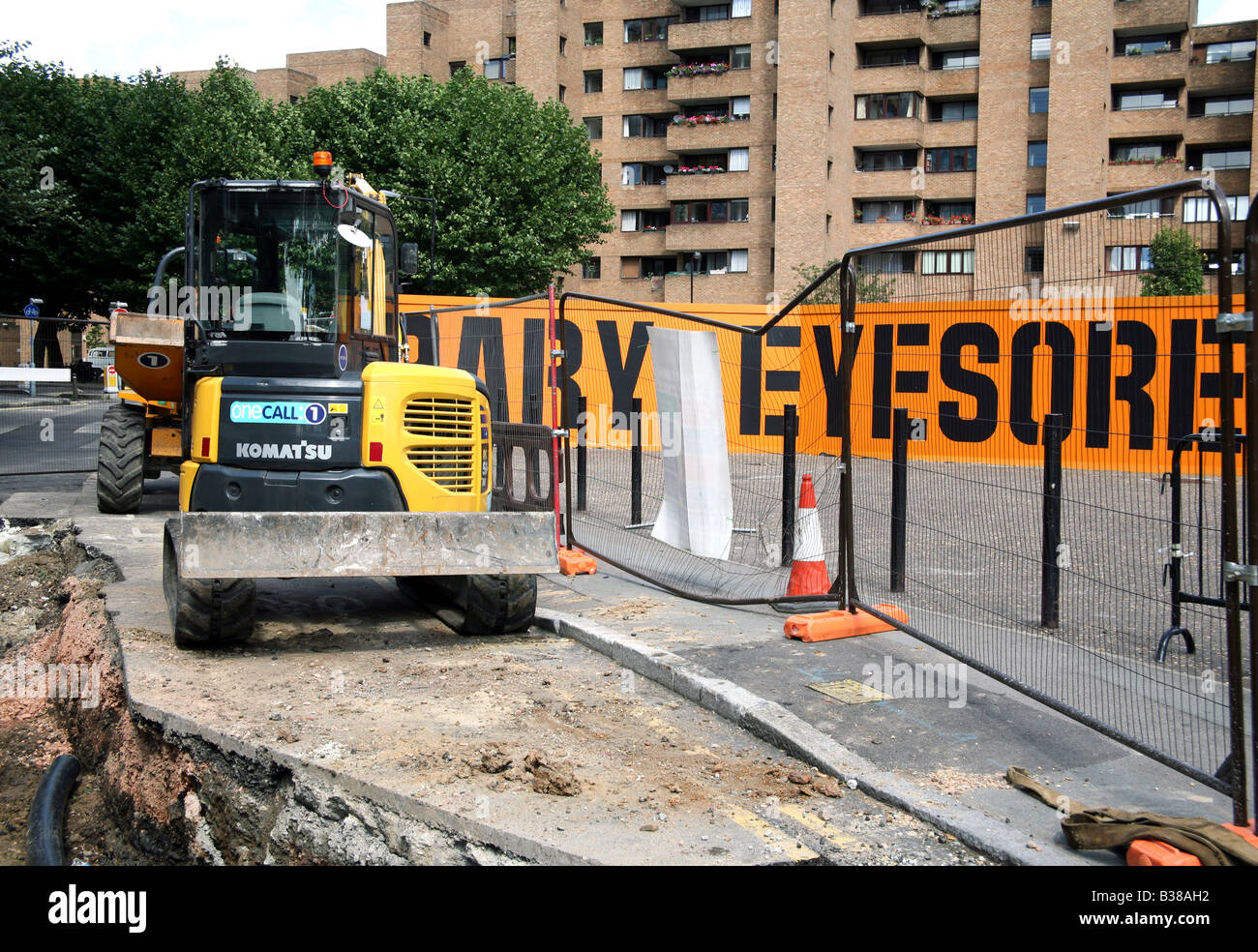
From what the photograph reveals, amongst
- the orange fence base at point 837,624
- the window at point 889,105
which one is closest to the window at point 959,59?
the window at point 889,105

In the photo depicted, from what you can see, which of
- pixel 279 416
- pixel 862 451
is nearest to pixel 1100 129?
pixel 862 451

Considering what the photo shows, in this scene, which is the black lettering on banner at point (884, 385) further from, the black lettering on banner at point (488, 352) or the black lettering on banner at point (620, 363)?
the black lettering on banner at point (620, 363)

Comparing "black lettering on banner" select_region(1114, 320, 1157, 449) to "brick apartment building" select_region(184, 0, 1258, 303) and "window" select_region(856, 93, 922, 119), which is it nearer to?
"brick apartment building" select_region(184, 0, 1258, 303)

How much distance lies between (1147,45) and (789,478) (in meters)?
51.9

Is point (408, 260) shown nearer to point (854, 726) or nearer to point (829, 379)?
point (829, 379)

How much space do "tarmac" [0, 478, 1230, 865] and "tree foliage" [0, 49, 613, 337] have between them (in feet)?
95.1

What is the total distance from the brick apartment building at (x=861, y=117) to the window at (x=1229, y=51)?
0.09m

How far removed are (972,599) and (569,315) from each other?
13.1 meters

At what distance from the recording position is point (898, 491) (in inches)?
319

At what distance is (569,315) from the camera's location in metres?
20.1

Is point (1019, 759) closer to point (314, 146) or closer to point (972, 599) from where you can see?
point (972, 599)

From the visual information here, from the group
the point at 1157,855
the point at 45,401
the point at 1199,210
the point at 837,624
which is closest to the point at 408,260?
the point at 837,624

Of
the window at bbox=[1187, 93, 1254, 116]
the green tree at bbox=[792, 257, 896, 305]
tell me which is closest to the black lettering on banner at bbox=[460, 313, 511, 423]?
the green tree at bbox=[792, 257, 896, 305]

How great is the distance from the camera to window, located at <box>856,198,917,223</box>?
5344 centimetres
